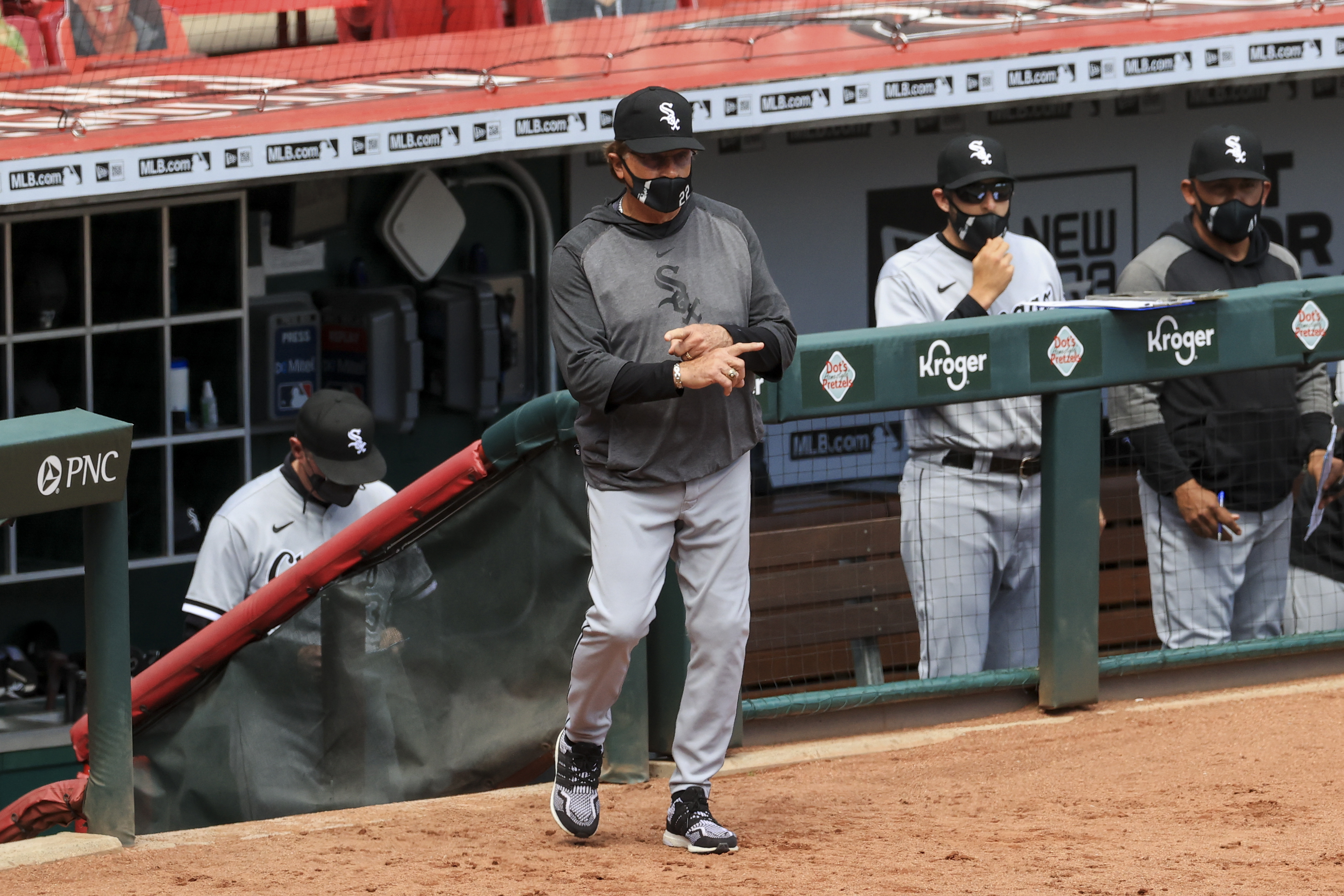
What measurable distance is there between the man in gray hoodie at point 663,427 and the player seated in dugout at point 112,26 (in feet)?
12.2

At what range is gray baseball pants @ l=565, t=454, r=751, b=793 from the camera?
3633 millimetres

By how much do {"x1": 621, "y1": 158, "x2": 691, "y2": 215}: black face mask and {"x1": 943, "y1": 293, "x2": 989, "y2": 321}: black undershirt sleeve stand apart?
1.34 meters

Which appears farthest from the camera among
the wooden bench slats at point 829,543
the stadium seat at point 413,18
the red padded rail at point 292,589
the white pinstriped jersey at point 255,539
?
the stadium seat at point 413,18

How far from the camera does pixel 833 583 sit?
188 inches

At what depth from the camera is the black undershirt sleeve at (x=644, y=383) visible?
346cm

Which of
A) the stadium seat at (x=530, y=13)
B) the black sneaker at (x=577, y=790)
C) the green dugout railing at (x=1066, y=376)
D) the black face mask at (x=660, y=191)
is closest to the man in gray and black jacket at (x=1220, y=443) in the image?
the green dugout railing at (x=1066, y=376)

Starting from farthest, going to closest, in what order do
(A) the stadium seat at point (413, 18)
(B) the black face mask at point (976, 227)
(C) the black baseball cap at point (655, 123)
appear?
(A) the stadium seat at point (413, 18) < (B) the black face mask at point (976, 227) < (C) the black baseball cap at point (655, 123)

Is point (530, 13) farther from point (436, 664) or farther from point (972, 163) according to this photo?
point (436, 664)

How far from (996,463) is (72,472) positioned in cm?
232

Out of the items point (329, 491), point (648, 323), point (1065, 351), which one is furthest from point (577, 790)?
point (329, 491)

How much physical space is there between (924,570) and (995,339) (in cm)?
62

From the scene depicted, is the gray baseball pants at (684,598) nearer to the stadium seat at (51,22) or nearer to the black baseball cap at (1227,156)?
the black baseball cap at (1227,156)

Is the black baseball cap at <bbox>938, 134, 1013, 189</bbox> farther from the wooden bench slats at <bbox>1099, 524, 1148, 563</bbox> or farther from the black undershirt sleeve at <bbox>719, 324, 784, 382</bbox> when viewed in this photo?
the black undershirt sleeve at <bbox>719, 324, 784, 382</bbox>

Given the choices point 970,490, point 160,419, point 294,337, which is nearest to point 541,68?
point 294,337
